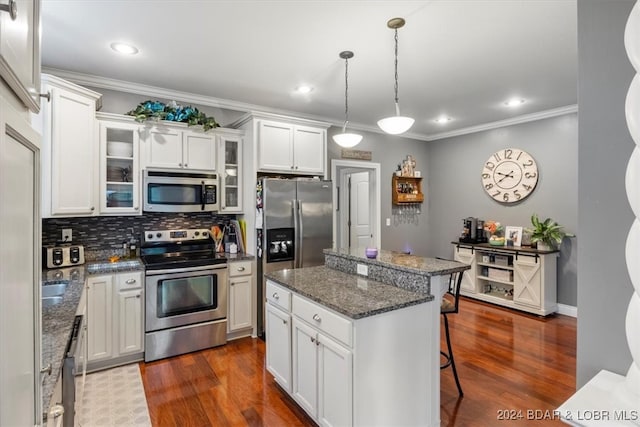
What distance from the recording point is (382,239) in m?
5.45

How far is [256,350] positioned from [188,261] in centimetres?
112

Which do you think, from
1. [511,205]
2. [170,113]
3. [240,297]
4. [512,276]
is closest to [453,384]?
[240,297]

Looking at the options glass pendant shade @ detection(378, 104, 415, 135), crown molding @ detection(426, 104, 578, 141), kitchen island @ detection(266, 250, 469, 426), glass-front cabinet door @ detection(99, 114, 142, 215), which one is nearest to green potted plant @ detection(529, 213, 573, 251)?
crown molding @ detection(426, 104, 578, 141)

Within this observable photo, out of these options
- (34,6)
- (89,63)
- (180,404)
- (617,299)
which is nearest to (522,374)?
(617,299)

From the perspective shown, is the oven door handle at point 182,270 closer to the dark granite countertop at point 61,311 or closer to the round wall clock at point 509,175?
the dark granite countertop at point 61,311

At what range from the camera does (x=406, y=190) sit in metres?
5.70

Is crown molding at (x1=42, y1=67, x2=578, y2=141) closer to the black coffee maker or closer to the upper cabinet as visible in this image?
the black coffee maker

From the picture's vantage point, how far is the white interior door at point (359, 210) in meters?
5.73

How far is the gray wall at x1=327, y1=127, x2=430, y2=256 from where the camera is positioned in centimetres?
539

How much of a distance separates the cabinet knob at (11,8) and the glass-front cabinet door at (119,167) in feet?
9.37

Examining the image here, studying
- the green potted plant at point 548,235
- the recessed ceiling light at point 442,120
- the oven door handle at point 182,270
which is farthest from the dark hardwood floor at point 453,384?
the recessed ceiling light at point 442,120

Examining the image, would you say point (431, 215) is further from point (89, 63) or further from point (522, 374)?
point (89, 63)

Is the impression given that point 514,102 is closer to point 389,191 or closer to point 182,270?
point 389,191

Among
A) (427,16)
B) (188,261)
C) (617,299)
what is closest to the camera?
(617,299)
